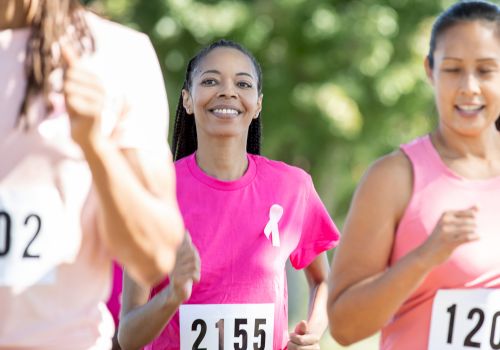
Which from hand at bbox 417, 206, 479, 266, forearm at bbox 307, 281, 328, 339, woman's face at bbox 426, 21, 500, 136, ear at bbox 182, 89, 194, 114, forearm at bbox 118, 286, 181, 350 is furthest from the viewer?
ear at bbox 182, 89, 194, 114

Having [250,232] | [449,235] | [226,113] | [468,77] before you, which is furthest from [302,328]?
[449,235]

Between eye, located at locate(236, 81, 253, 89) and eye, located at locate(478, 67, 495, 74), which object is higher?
eye, located at locate(236, 81, 253, 89)

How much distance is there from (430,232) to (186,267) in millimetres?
695

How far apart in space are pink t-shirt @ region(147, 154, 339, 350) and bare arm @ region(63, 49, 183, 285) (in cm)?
201

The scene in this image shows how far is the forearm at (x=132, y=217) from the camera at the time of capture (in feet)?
9.42

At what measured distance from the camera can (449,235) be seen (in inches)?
143

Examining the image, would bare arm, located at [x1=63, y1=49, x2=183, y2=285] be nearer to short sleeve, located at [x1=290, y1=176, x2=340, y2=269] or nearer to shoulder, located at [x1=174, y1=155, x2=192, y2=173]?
shoulder, located at [x1=174, y1=155, x2=192, y2=173]

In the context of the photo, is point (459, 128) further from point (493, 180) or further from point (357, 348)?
point (357, 348)

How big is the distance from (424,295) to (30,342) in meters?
1.23

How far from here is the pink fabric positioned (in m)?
3.89

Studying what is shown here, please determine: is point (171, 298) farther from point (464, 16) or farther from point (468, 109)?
point (464, 16)

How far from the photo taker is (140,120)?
309cm

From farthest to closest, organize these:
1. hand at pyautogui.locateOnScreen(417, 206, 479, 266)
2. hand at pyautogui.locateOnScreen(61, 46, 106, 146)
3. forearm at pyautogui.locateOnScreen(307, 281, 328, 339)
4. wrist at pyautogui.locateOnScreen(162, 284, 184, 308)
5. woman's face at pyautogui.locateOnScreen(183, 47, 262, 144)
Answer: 1. woman's face at pyautogui.locateOnScreen(183, 47, 262, 144)
2. forearm at pyautogui.locateOnScreen(307, 281, 328, 339)
3. wrist at pyautogui.locateOnScreen(162, 284, 184, 308)
4. hand at pyautogui.locateOnScreen(417, 206, 479, 266)
5. hand at pyautogui.locateOnScreen(61, 46, 106, 146)

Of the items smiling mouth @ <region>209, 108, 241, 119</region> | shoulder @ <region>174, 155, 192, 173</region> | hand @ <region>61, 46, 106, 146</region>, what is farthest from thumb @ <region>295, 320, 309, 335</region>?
hand @ <region>61, 46, 106, 146</region>
